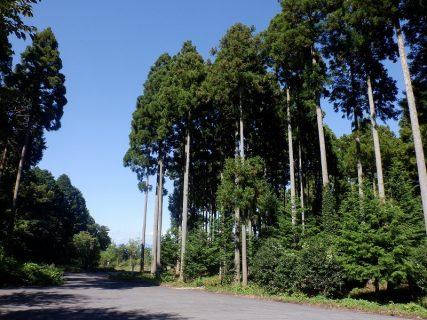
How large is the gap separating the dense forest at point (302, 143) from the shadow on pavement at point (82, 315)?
25.1ft

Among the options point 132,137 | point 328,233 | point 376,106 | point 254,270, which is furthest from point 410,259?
point 132,137

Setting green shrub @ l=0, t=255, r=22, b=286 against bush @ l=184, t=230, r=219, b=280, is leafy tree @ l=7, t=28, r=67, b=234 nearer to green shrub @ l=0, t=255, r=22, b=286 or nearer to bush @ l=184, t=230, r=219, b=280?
green shrub @ l=0, t=255, r=22, b=286

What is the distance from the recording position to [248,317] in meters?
8.91

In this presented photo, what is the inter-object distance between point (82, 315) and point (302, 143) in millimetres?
21974

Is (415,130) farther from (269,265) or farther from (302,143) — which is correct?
(302,143)

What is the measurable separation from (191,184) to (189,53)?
45.5 feet

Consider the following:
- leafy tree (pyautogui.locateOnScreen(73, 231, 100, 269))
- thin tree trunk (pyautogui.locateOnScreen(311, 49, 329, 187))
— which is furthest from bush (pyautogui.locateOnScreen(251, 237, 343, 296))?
leafy tree (pyautogui.locateOnScreen(73, 231, 100, 269))

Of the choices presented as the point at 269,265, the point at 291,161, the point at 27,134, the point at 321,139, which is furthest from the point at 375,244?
the point at 27,134

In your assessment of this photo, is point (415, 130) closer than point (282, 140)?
Yes

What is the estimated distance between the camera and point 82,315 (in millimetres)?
8602

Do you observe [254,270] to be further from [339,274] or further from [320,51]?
[320,51]

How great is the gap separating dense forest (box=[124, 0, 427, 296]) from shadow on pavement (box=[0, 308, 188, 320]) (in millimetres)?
7644

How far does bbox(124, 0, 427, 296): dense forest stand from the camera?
13312mm

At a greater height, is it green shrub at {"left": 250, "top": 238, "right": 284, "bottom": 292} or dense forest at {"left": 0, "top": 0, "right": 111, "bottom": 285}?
dense forest at {"left": 0, "top": 0, "right": 111, "bottom": 285}
